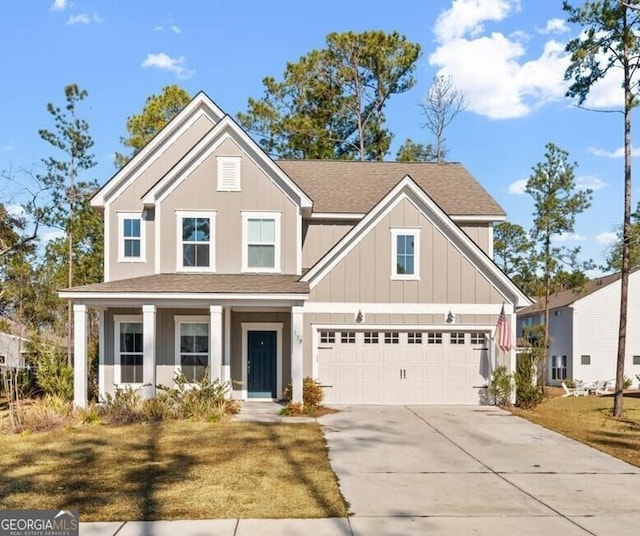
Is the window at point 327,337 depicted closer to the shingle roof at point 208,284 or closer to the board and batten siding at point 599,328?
the shingle roof at point 208,284

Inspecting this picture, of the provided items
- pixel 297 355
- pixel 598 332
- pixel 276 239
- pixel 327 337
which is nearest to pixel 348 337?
pixel 327 337

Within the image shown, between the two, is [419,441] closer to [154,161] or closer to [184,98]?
[154,161]

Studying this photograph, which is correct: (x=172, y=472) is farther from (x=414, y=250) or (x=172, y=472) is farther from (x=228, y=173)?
(x=228, y=173)

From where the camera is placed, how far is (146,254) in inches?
773

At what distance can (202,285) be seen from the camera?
690 inches

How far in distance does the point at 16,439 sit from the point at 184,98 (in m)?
26.3

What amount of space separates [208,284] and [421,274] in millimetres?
6212

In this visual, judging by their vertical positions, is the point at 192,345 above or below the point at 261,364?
above

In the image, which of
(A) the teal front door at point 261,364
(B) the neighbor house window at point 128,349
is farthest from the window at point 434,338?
(B) the neighbor house window at point 128,349

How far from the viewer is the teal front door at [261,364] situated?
63.4 feet

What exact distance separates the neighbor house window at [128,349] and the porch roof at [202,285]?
1.44 m

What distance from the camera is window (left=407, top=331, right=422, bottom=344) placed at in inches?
746

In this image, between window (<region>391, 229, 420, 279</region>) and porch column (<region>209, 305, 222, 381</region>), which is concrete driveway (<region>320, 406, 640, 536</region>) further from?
window (<region>391, 229, 420, 279</region>)

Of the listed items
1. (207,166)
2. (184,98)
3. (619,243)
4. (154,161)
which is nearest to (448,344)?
(619,243)
